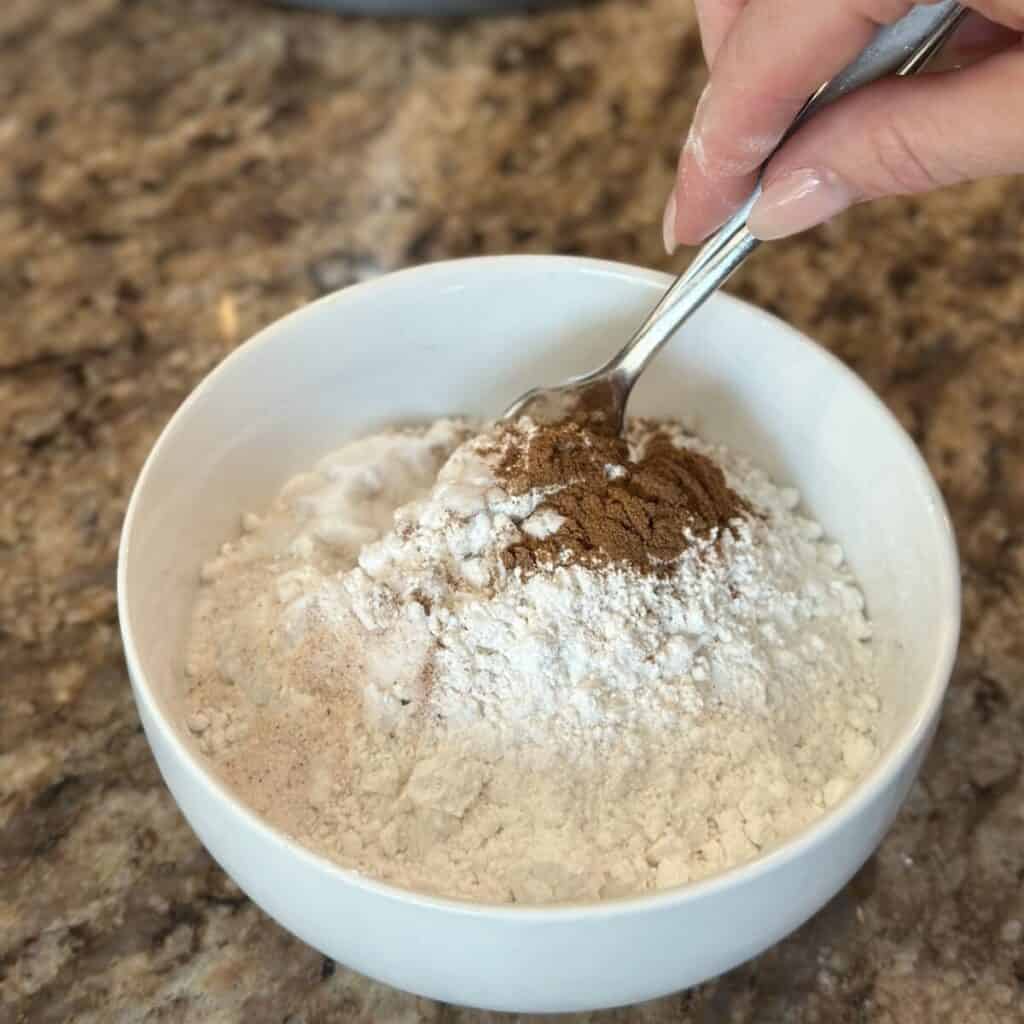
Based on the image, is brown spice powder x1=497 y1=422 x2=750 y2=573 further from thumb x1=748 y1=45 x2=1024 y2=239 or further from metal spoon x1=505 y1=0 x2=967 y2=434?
thumb x1=748 y1=45 x2=1024 y2=239

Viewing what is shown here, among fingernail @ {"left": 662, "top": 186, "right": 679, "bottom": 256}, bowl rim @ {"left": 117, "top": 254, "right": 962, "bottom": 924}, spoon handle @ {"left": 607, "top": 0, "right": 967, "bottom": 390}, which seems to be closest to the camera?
bowl rim @ {"left": 117, "top": 254, "right": 962, "bottom": 924}

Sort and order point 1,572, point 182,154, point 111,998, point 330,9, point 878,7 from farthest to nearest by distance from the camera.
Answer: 1. point 330,9
2. point 182,154
3. point 1,572
4. point 111,998
5. point 878,7

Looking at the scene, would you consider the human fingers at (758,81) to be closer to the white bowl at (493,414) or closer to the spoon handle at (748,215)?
the spoon handle at (748,215)

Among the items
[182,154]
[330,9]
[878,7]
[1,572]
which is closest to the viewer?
[878,7]

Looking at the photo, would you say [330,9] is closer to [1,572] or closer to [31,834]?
[1,572]

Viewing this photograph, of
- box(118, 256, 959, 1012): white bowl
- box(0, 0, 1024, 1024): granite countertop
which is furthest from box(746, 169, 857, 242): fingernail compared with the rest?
box(0, 0, 1024, 1024): granite countertop

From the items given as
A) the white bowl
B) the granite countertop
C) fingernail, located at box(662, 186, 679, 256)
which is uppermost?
fingernail, located at box(662, 186, 679, 256)

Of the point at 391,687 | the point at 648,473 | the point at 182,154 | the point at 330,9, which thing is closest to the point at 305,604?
the point at 391,687
